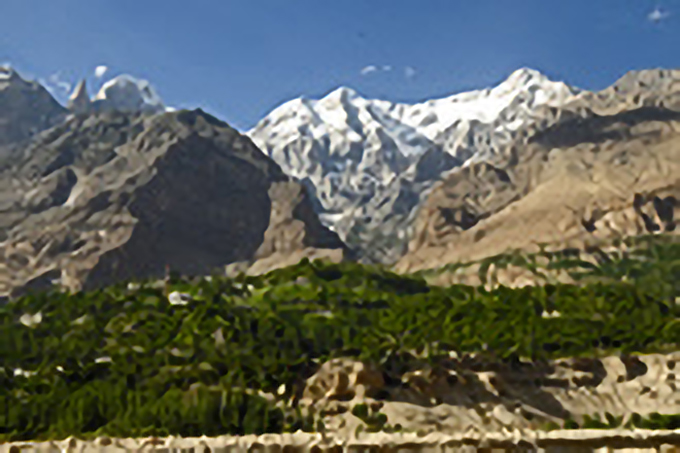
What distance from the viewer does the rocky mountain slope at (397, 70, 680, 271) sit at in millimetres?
74938

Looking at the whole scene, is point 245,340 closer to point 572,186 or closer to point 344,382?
point 344,382

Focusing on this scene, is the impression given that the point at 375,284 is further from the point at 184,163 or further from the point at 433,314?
the point at 184,163

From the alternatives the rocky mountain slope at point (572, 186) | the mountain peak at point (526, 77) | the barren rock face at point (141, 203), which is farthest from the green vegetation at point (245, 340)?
the mountain peak at point (526, 77)

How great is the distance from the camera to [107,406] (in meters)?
17.3

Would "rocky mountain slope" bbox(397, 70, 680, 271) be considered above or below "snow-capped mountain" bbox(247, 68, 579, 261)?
below

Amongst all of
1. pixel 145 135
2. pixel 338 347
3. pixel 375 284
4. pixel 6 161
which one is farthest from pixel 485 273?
pixel 6 161

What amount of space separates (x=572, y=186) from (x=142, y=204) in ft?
170

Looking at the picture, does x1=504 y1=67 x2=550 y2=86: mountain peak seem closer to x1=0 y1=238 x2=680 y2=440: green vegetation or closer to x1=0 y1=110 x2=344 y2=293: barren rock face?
x1=0 y1=110 x2=344 y2=293: barren rock face

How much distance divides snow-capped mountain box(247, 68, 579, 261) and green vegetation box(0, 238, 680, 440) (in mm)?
81223

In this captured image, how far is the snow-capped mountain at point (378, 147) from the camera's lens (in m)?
134

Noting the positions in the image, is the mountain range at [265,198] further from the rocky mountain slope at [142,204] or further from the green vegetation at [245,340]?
the green vegetation at [245,340]

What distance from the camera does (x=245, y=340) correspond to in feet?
72.7

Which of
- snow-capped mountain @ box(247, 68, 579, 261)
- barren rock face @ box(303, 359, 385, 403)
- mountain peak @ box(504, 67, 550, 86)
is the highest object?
mountain peak @ box(504, 67, 550, 86)

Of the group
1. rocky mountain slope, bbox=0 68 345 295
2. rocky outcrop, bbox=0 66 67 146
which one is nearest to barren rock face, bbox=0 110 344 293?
rocky mountain slope, bbox=0 68 345 295
